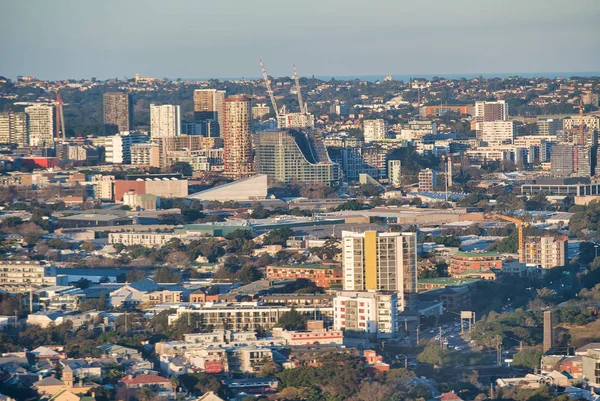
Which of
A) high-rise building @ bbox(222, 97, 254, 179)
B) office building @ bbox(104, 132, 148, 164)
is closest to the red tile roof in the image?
high-rise building @ bbox(222, 97, 254, 179)

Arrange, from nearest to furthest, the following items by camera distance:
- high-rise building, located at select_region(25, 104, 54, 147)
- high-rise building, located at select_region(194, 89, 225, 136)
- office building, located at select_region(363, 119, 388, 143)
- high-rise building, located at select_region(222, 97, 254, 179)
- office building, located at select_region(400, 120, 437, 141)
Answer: high-rise building, located at select_region(222, 97, 254, 179) < high-rise building, located at select_region(25, 104, 54, 147) < office building, located at select_region(400, 120, 437, 141) < office building, located at select_region(363, 119, 388, 143) < high-rise building, located at select_region(194, 89, 225, 136)

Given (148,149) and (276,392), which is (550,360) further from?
(148,149)

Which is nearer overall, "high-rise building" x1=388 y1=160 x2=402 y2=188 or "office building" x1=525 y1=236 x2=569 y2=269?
"office building" x1=525 y1=236 x2=569 y2=269

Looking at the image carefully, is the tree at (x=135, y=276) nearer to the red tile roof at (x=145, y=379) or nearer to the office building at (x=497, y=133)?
the red tile roof at (x=145, y=379)

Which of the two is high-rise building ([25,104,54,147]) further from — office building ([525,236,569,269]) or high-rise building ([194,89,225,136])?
office building ([525,236,569,269])

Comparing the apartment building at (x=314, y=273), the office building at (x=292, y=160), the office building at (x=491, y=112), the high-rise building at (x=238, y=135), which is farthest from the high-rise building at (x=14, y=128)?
the apartment building at (x=314, y=273)

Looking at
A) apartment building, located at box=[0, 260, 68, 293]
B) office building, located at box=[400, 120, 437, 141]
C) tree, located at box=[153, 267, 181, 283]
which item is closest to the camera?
apartment building, located at box=[0, 260, 68, 293]
